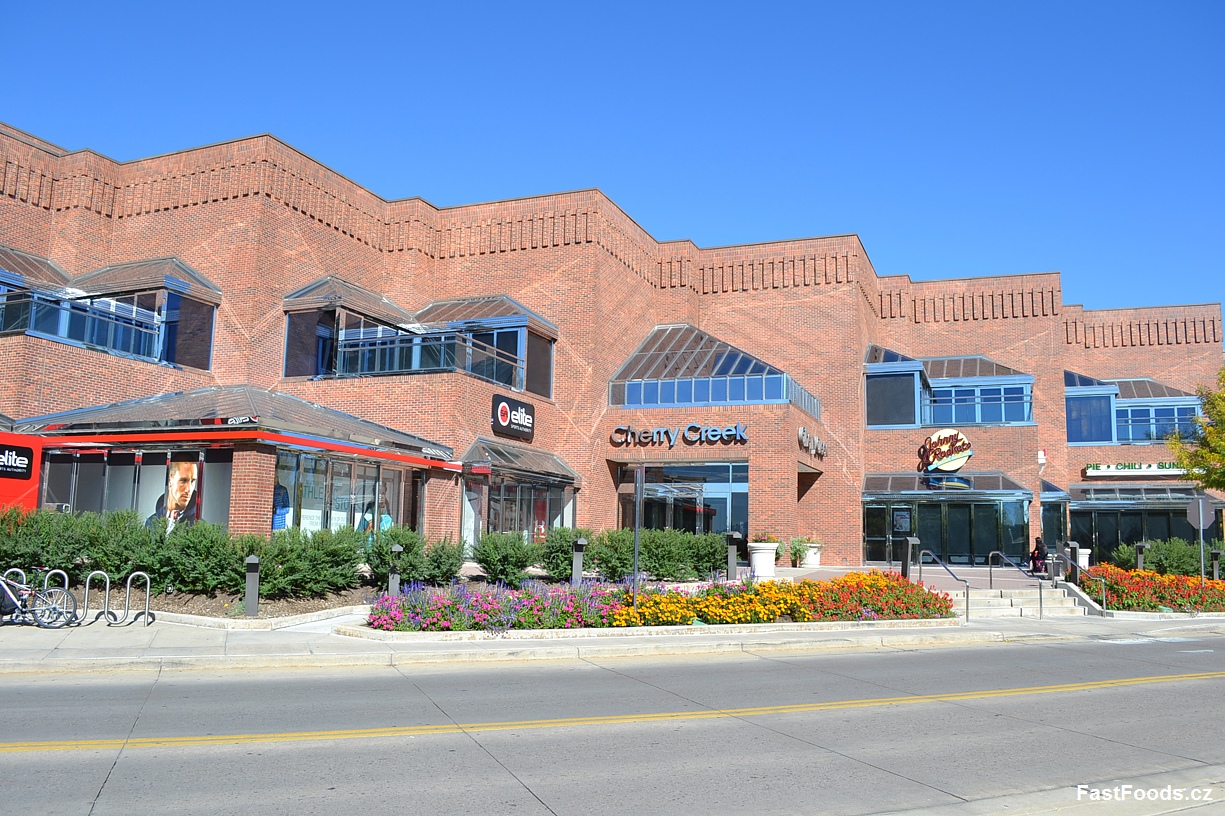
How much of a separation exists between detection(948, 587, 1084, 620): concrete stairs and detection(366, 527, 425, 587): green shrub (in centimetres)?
1203

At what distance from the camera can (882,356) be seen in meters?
42.1

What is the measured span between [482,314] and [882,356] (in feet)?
58.0

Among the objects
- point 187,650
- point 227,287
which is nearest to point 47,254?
point 227,287

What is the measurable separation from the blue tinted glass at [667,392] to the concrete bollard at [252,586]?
2062 centimetres

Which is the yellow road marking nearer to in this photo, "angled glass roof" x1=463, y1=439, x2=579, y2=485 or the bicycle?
the bicycle

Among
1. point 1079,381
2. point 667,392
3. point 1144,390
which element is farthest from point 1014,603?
point 1144,390

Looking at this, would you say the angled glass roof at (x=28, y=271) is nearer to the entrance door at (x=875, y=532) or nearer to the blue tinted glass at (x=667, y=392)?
the blue tinted glass at (x=667, y=392)

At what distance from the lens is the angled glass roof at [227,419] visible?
21.5 m

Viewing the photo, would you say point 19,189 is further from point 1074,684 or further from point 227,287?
point 1074,684

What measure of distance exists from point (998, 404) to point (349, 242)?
26.5 m

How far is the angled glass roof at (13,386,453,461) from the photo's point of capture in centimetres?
2152

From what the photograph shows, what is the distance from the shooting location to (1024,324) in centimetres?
4447

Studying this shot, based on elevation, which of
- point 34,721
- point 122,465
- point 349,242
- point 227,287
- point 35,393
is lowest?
point 34,721

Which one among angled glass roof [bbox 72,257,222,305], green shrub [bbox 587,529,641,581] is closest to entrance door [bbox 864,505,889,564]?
green shrub [bbox 587,529,641,581]
